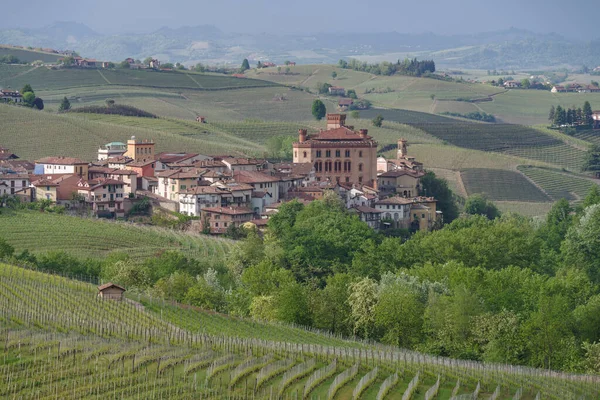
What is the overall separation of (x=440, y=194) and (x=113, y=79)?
80737 mm

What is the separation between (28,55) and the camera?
630 feet

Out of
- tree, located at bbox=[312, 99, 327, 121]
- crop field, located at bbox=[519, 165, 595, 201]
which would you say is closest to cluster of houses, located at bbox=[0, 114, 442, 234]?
crop field, located at bbox=[519, 165, 595, 201]

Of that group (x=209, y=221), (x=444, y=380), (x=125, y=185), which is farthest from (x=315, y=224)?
(x=444, y=380)

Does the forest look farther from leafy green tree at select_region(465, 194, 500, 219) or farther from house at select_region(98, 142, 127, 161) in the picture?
house at select_region(98, 142, 127, 161)

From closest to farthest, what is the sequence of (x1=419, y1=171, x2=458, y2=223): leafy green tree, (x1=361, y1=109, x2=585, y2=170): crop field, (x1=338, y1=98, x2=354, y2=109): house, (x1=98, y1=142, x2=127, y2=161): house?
(x1=419, y1=171, x2=458, y2=223): leafy green tree → (x1=98, y1=142, x2=127, y2=161): house → (x1=361, y1=109, x2=585, y2=170): crop field → (x1=338, y1=98, x2=354, y2=109): house

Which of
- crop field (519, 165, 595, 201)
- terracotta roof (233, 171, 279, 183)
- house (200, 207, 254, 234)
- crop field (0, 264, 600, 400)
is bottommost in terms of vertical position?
crop field (519, 165, 595, 201)

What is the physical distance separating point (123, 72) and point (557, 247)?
10300 cm

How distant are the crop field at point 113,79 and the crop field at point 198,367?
119 meters

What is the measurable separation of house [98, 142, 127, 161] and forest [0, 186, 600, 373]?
2109 cm

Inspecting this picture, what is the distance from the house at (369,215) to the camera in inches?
3369

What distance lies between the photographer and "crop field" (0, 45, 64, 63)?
188m

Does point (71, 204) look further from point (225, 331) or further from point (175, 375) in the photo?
point (175, 375)

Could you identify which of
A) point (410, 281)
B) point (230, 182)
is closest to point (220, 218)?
point (230, 182)

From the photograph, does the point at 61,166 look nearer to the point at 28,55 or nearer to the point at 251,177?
the point at 251,177
